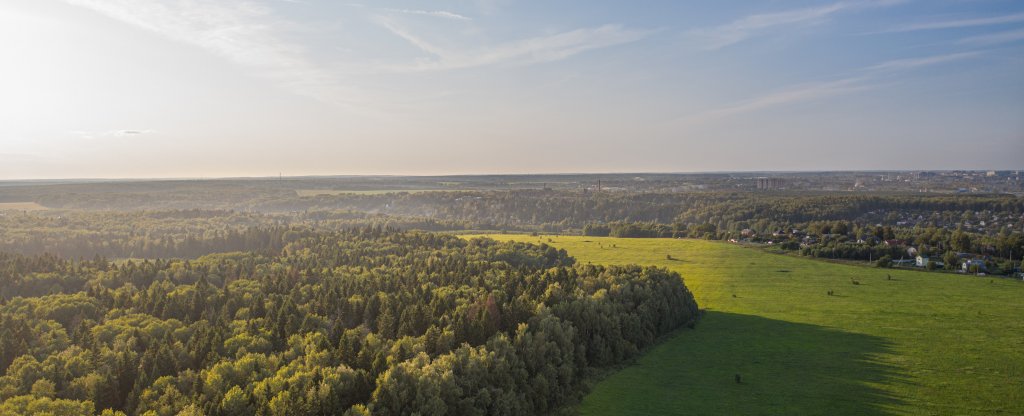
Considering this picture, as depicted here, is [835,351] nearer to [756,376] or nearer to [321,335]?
[756,376]

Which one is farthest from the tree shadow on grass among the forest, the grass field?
the forest

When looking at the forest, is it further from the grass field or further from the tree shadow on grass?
the grass field

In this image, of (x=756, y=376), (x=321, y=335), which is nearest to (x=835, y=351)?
(x=756, y=376)

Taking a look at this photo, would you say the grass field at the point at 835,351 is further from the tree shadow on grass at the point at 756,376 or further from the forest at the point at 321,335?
the forest at the point at 321,335

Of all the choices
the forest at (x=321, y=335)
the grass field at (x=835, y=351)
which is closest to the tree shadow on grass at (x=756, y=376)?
the grass field at (x=835, y=351)

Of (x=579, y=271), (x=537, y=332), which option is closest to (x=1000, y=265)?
(x=579, y=271)
